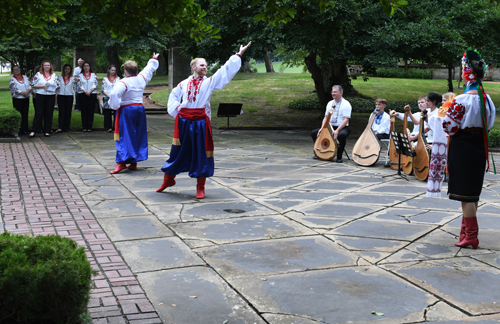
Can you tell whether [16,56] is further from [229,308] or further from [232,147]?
[229,308]

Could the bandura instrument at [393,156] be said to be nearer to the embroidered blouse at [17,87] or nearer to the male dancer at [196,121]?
the male dancer at [196,121]

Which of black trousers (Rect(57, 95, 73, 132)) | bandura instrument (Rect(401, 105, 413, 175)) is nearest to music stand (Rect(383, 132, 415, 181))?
bandura instrument (Rect(401, 105, 413, 175))

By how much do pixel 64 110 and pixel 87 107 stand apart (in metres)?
0.65

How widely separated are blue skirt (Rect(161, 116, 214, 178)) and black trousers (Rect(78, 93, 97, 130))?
856 cm

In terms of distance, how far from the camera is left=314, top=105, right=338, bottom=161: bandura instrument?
485 inches

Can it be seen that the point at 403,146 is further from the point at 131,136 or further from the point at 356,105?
the point at 356,105

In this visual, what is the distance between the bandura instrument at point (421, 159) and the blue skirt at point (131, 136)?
4880 mm

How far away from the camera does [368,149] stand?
11836 mm

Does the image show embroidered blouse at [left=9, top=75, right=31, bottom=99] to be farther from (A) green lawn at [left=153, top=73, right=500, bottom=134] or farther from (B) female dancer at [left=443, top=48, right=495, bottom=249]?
(B) female dancer at [left=443, top=48, right=495, bottom=249]

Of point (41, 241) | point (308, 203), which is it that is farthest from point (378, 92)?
point (41, 241)

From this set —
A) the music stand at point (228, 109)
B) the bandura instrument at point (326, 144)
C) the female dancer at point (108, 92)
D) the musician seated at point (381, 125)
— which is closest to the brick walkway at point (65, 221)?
the female dancer at point (108, 92)

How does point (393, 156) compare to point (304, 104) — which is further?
point (304, 104)

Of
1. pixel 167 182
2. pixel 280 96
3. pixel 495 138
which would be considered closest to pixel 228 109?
pixel 495 138

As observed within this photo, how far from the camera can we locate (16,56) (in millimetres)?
23766
